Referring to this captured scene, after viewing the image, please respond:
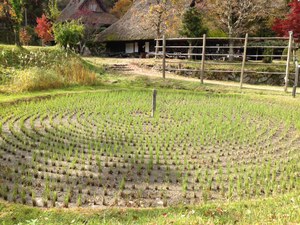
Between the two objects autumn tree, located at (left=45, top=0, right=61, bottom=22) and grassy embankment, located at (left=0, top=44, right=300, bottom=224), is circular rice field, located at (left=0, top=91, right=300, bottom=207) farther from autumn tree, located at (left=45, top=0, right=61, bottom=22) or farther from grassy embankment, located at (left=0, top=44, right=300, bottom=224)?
autumn tree, located at (left=45, top=0, right=61, bottom=22)

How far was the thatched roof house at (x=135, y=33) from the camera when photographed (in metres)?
24.5

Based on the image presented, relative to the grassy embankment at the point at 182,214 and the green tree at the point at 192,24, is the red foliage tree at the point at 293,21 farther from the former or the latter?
the grassy embankment at the point at 182,214

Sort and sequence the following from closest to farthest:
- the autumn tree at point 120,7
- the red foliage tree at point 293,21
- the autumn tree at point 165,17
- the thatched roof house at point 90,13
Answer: the red foliage tree at point 293,21
the autumn tree at point 165,17
the thatched roof house at point 90,13
the autumn tree at point 120,7

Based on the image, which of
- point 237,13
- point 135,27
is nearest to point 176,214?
point 237,13

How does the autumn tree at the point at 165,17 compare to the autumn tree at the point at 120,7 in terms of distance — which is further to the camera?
the autumn tree at the point at 120,7

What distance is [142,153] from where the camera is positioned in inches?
227

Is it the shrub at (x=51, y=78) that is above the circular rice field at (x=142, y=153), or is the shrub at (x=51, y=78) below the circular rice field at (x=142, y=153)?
above

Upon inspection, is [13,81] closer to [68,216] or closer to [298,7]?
[68,216]

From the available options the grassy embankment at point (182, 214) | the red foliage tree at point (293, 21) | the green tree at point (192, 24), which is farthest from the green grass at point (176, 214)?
the red foliage tree at point (293, 21)

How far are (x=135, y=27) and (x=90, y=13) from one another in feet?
21.9

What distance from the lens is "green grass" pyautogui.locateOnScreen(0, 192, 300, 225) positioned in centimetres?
310

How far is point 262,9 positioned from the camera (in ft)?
68.3

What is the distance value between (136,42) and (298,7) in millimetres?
12387

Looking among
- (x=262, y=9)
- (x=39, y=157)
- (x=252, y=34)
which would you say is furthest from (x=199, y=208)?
(x=252, y=34)
